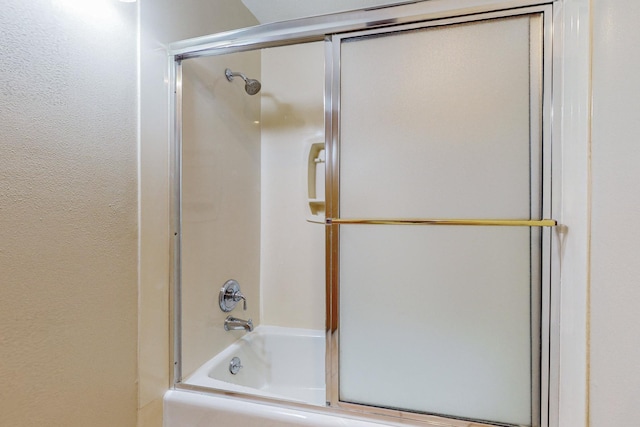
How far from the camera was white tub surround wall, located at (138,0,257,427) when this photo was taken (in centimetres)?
114

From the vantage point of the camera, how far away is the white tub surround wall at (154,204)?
1.14 m

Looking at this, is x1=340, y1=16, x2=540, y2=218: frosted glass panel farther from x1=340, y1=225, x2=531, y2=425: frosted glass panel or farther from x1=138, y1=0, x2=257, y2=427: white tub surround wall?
x1=138, y1=0, x2=257, y2=427: white tub surround wall

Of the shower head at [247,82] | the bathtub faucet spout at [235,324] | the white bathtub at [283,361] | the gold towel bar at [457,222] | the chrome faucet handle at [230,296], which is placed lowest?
the white bathtub at [283,361]

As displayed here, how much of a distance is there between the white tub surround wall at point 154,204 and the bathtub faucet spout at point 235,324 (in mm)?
454

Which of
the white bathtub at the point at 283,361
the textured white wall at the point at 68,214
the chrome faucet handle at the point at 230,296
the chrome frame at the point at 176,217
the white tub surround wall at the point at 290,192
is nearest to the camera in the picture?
the textured white wall at the point at 68,214

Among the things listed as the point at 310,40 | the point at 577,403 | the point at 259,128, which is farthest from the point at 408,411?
the point at 259,128

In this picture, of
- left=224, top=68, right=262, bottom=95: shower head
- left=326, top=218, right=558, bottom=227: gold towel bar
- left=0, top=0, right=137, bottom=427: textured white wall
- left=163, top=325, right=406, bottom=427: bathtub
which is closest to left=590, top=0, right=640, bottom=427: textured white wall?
left=326, top=218, right=558, bottom=227: gold towel bar

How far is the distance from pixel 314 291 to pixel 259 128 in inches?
44.0

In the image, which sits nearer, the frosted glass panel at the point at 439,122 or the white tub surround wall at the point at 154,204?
the frosted glass panel at the point at 439,122

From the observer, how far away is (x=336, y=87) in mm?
1135

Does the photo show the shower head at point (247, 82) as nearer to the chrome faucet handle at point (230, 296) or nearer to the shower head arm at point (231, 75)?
the shower head arm at point (231, 75)

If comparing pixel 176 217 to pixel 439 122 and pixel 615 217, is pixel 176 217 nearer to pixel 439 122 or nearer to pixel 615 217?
pixel 439 122

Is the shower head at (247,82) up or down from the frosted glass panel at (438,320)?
up

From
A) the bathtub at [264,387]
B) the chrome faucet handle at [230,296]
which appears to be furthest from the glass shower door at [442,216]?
the chrome faucet handle at [230,296]
